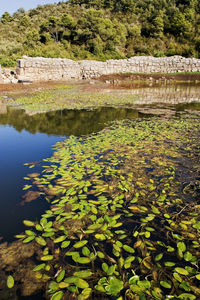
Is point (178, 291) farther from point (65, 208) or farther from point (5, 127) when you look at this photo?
point (5, 127)

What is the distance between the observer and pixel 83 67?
20.8 m

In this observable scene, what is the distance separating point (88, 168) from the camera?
142 inches

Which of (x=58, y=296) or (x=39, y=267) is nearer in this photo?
(x=58, y=296)

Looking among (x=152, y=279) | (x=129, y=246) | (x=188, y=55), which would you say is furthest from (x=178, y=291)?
(x=188, y=55)

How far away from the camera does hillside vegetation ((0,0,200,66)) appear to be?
23.8 m

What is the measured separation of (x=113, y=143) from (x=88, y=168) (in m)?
1.42

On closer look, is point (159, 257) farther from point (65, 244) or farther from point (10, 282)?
point (10, 282)

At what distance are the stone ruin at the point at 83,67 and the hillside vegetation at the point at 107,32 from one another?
193 cm

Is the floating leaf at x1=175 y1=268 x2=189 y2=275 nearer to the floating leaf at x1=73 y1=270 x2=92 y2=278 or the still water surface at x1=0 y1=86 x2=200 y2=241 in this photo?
the floating leaf at x1=73 y1=270 x2=92 y2=278

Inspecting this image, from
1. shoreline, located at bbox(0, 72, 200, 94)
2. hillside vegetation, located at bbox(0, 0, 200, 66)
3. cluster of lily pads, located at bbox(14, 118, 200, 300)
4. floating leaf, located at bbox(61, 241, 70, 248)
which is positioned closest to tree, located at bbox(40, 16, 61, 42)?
hillside vegetation, located at bbox(0, 0, 200, 66)

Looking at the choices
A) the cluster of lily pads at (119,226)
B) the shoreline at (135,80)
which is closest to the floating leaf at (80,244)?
the cluster of lily pads at (119,226)

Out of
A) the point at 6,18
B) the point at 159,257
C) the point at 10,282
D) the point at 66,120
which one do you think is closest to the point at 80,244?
the point at 10,282

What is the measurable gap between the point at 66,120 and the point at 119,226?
215 inches

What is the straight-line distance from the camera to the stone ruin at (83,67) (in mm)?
17375
